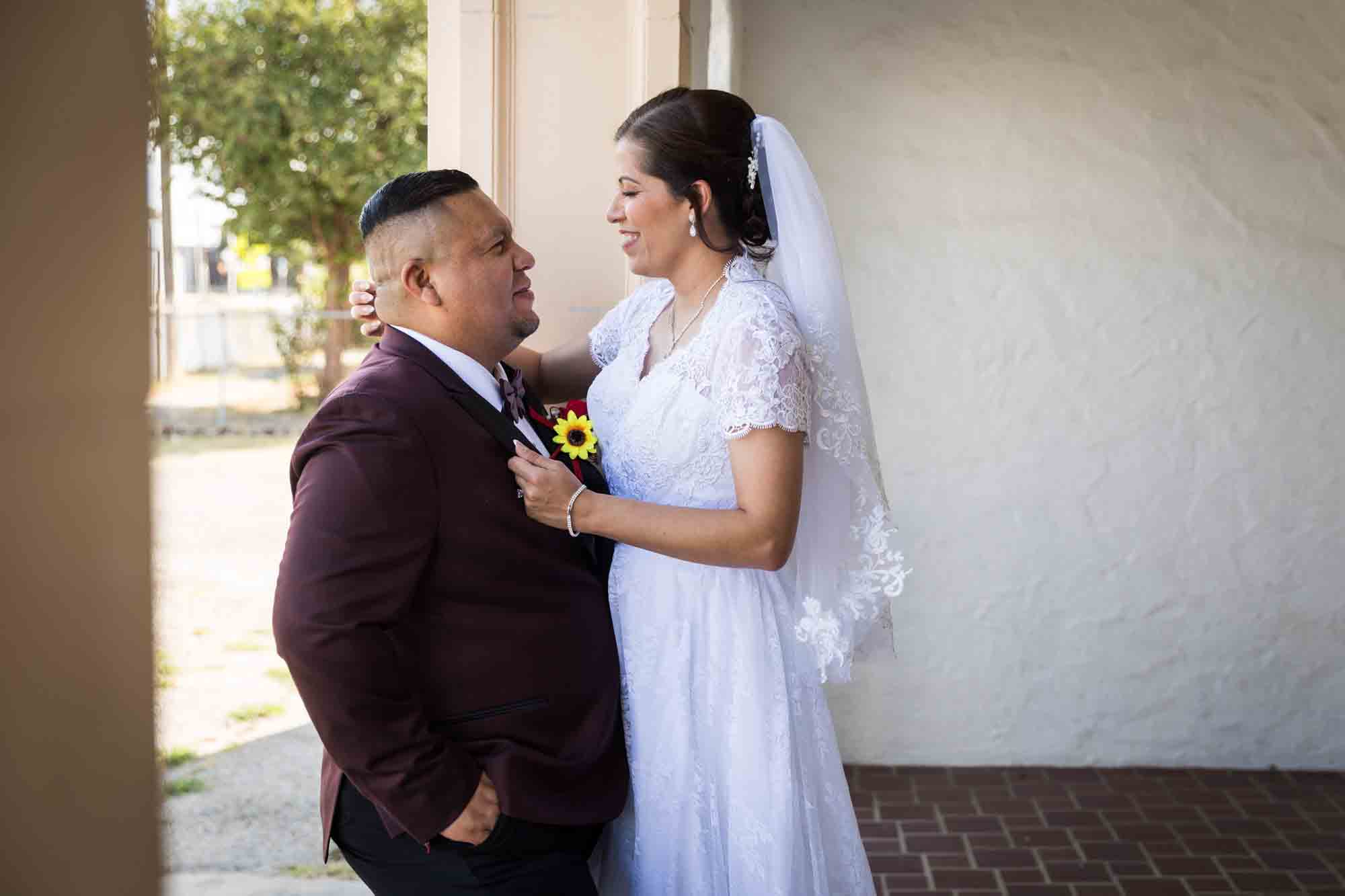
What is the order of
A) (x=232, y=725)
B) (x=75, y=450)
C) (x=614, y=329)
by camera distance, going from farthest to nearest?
(x=232, y=725)
(x=614, y=329)
(x=75, y=450)

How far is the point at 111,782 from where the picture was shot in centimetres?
55

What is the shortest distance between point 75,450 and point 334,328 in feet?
51.7

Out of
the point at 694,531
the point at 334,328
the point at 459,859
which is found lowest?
the point at 459,859

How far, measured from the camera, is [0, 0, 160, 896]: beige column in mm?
497

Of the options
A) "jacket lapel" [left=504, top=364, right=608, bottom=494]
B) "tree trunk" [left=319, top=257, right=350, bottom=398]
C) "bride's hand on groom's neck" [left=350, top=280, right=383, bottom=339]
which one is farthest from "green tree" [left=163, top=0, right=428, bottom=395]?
"jacket lapel" [left=504, top=364, right=608, bottom=494]

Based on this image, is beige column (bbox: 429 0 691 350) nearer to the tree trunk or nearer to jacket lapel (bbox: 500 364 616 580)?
jacket lapel (bbox: 500 364 616 580)

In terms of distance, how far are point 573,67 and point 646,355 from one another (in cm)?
88

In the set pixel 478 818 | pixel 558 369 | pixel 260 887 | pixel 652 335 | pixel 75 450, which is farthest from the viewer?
pixel 260 887

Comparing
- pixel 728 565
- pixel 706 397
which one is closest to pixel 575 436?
pixel 706 397

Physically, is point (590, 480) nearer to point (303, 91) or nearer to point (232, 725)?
point (232, 725)

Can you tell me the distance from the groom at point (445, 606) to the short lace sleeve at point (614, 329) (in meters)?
0.46

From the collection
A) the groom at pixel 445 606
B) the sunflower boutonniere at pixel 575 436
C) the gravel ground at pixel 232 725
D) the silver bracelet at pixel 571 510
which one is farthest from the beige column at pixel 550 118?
the gravel ground at pixel 232 725

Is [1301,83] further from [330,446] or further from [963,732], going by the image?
[330,446]

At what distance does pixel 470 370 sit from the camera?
2234mm
